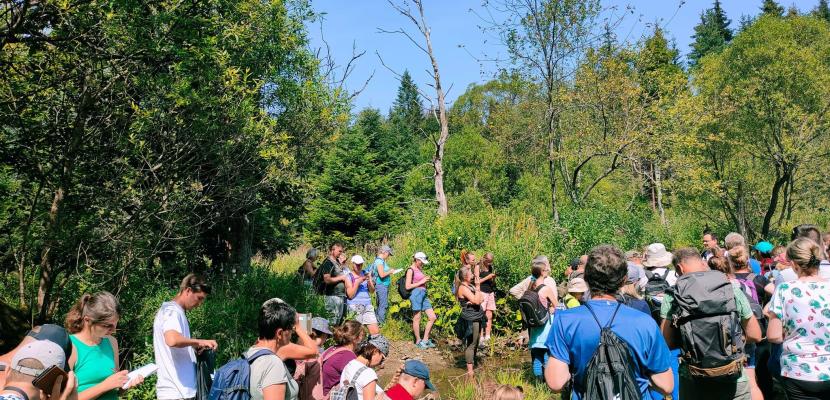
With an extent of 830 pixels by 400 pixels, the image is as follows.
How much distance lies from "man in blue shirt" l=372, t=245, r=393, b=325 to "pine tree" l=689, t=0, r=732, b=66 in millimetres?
51864

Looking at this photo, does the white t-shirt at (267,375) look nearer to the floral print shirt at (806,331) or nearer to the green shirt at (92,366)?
the green shirt at (92,366)

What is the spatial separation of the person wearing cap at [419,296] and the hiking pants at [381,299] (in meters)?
0.60

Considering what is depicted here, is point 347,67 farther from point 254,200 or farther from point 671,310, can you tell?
point 671,310

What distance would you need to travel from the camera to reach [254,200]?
8750 millimetres

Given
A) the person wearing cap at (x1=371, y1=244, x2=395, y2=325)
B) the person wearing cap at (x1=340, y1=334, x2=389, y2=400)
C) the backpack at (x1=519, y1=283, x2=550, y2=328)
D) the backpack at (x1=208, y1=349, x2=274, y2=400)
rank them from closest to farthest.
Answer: the backpack at (x1=208, y1=349, x2=274, y2=400) → the person wearing cap at (x1=340, y1=334, x2=389, y2=400) → the backpack at (x1=519, y1=283, x2=550, y2=328) → the person wearing cap at (x1=371, y1=244, x2=395, y2=325)

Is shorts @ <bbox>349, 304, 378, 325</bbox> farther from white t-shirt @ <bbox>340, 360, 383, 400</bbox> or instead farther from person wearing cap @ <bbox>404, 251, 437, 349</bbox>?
white t-shirt @ <bbox>340, 360, 383, 400</bbox>

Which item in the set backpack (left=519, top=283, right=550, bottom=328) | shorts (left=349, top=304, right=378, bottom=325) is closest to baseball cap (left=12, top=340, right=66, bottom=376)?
backpack (left=519, top=283, right=550, bottom=328)

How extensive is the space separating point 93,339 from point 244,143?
410cm

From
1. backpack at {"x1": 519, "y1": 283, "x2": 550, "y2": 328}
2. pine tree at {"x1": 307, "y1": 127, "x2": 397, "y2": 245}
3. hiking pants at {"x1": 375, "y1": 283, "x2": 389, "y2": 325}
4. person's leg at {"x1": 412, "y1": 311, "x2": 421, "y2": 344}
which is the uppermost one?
pine tree at {"x1": 307, "y1": 127, "x2": 397, "y2": 245}

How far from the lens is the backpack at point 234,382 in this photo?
3.40m

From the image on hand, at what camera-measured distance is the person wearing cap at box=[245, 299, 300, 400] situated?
3.43 m

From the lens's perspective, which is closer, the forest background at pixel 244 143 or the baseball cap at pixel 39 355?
the baseball cap at pixel 39 355

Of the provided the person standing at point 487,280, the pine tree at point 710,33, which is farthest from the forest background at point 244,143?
the pine tree at point 710,33

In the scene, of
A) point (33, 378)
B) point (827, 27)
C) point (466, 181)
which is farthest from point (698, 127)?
point (33, 378)
